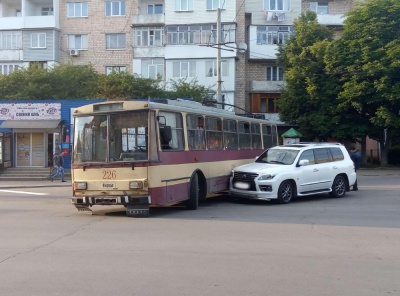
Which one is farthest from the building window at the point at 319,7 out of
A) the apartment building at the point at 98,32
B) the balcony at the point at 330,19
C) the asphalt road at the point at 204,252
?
the asphalt road at the point at 204,252

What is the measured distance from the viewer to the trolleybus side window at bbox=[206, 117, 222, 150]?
55.6 feet

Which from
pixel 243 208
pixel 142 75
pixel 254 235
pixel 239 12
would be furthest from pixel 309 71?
pixel 254 235

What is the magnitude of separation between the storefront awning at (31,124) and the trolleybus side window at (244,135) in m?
15.8

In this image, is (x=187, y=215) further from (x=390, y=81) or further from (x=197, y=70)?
(x=197, y=70)

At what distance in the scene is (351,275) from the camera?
7801 mm

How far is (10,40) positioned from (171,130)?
127 ft

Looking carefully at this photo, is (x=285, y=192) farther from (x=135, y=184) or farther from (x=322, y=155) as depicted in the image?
(x=135, y=184)

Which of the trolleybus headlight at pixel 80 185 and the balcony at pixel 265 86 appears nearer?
the trolleybus headlight at pixel 80 185

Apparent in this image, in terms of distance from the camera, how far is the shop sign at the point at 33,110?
33000mm

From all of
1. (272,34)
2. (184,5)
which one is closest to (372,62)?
(272,34)

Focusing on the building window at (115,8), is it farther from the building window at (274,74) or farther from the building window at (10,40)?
the building window at (274,74)

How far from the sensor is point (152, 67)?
4794cm

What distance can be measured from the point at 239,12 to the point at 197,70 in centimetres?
618

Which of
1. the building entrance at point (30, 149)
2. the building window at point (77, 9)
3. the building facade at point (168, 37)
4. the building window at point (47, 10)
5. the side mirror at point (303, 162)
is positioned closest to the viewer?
the side mirror at point (303, 162)
